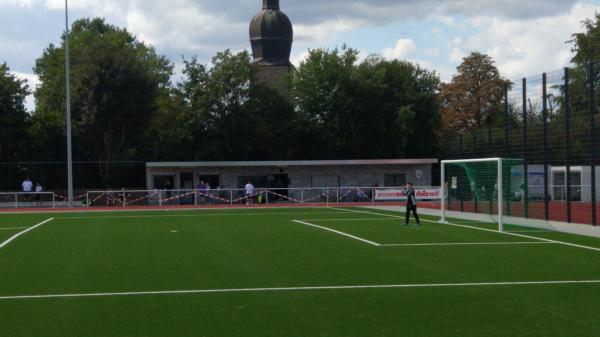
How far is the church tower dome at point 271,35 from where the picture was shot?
272 ft

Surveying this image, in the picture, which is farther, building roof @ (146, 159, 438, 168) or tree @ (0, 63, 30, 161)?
tree @ (0, 63, 30, 161)

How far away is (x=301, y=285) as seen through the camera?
12797 mm

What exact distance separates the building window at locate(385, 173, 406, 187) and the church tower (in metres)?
29.2

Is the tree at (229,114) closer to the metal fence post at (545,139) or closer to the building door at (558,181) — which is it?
the building door at (558,181)

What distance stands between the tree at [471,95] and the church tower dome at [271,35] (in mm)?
17131

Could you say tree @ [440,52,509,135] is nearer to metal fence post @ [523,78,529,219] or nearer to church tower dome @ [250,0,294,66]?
church tower dome @ [250,0,294,66]

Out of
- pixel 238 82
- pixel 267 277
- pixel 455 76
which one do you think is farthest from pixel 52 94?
pixel 267 277

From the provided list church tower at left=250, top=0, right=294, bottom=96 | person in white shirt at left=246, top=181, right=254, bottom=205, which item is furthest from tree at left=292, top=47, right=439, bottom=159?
person in white shirt at left=246, top=181, right=254, bottom=205

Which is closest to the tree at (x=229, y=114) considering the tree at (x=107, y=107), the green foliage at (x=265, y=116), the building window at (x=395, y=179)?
the green foliage at (x=265, y=116)

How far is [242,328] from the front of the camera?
941 centimetres

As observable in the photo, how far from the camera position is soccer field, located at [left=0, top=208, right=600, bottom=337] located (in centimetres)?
956

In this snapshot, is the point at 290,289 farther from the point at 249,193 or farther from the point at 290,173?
the point at 290,173

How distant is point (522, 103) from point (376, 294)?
2120cm

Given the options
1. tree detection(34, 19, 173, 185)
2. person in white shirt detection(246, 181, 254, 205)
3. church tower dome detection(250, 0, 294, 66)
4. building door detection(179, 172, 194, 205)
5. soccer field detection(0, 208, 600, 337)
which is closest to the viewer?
soccer field detection(0, 208, 600, 337)
